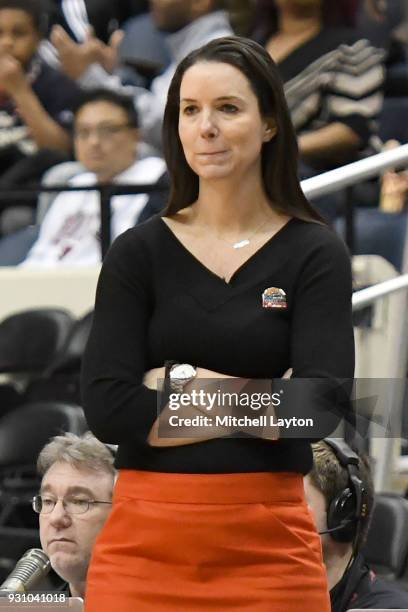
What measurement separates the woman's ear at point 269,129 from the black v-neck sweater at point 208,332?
6.5 inches

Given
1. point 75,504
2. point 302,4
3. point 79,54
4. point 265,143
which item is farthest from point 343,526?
point 79,54

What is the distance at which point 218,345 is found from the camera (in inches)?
81.6

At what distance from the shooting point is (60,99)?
670 centimetres

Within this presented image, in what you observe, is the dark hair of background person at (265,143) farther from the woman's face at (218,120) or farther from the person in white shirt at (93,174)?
the person in white shirt at (93,174)

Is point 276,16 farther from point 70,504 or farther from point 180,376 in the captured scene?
point 180,376

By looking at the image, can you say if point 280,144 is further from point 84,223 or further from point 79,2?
point 79,2

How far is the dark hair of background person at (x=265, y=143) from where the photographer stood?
7.06ft

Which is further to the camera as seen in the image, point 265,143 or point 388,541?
point 388,541

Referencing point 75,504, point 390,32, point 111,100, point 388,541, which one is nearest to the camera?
point 75,504

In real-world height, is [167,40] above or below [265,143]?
above

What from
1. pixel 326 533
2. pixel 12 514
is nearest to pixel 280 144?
pixel 326 533

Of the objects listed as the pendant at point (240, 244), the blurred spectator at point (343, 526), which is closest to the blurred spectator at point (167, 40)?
the blurred spectator at point (343, 526)

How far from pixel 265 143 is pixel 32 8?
4.58 metres

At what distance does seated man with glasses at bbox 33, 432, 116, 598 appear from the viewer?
2547 millimetres
